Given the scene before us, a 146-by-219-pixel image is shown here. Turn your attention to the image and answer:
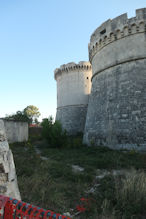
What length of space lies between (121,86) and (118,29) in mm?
4036

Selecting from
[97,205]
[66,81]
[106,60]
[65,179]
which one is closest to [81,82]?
[66,81]

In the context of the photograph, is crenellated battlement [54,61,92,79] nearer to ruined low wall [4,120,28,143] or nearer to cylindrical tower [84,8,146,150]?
cylindrical tower [84,8,146,150]

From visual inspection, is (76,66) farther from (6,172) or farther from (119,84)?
(6,172)

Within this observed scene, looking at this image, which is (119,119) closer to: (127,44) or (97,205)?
(127,44)

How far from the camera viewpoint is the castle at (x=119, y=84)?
893 centimetres

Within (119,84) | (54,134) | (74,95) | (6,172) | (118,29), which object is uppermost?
(118,29)

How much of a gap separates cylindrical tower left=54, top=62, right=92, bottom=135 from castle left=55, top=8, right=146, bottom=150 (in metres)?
8.30

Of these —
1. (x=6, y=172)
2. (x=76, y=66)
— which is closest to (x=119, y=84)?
(x=6, y=172)

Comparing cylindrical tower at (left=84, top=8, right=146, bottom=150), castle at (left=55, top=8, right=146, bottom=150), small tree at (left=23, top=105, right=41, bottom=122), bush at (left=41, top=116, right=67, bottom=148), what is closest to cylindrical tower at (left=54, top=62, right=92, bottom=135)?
bush at (left=41, top=116, right=67, bottom=148)

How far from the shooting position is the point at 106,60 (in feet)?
36.8

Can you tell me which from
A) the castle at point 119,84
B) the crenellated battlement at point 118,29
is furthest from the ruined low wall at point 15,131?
the crenellated battlement at point 118,29

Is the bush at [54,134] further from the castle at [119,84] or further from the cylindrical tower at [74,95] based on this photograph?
the cylindrical tower at [74,95]

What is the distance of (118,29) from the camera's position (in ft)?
33.2

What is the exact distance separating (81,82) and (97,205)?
19.2 m
